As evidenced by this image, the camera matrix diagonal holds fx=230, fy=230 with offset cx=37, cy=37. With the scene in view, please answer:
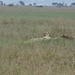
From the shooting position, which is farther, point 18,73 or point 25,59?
point 25,59

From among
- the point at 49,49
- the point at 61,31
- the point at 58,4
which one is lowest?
the point at 58,4

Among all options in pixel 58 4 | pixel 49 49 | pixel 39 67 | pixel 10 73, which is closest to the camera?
pixel 10 73

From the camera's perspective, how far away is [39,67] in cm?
539

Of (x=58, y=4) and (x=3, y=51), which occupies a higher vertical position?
(x=3, y=51)

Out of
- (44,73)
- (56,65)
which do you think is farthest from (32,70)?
(56,65)

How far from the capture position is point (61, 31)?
Answer: 542 inches

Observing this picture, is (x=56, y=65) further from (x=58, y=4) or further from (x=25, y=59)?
(x=58, y=4)

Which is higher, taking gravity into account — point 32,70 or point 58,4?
point 32,70

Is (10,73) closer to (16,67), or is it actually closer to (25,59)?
(16,67)

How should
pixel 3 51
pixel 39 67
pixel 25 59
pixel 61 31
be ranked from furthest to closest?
pixel 61 31
pixel 3 51
pixel 25 59
pixel 39 67

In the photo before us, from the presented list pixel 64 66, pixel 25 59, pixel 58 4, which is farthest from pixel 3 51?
pixel 58 4

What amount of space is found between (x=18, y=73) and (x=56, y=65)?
1.24 metres

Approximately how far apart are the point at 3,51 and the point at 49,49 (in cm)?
140

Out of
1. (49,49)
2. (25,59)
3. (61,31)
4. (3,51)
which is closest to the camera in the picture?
(25,59)
